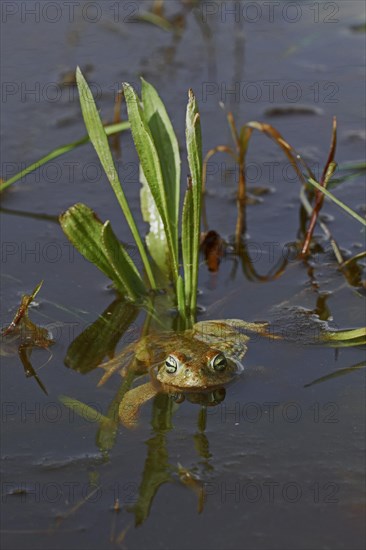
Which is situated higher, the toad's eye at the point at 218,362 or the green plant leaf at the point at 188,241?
the green plant leaf at the point at 188,241

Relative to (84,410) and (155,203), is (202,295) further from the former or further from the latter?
(84,410)

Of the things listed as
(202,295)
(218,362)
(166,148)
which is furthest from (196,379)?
(166,148)

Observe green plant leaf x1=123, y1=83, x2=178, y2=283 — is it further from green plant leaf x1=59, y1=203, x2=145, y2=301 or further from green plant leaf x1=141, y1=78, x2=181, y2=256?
green plant leaf x1=59, y1=203, x2=145, y2=301

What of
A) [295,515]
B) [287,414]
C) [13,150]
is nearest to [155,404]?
[287,414]

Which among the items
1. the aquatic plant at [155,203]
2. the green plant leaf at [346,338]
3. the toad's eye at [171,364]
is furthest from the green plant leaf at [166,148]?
the green plant leaf at [346,338]

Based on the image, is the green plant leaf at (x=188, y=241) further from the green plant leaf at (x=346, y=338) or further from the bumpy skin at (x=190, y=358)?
the green plant leaf at (x=346, y=338)

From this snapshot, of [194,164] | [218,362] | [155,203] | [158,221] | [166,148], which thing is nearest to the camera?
[218,362]

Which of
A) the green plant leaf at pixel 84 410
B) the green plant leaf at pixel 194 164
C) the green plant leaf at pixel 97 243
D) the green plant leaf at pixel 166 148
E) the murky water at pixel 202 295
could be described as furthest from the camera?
the green plant leaf at pixel 166 148
